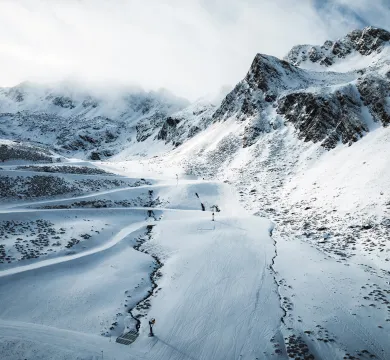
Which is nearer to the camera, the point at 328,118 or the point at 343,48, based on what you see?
the point at 328,118

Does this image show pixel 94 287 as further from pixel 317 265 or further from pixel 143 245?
pixel 317 265

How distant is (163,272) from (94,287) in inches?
202

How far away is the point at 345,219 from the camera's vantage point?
94.2 feet

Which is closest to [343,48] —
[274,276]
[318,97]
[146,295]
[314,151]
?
[318,97]

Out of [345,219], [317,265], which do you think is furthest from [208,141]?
[317,265]

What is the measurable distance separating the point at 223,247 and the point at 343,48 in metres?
94.8

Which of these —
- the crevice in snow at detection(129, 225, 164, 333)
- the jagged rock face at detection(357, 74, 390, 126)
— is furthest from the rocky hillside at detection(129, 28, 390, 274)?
the crevice in snow at detection(129, 225, 164, 333)

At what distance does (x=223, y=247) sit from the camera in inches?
1002

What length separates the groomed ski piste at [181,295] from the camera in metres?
13.6

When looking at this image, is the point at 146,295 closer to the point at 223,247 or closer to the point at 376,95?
the point at 223,247

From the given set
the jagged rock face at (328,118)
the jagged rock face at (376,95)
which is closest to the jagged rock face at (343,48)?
the jagged rock face at (376,95)

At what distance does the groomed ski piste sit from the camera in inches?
534

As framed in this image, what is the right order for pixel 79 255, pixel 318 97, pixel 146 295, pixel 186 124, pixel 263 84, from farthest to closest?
pixel 186 124 < pixel 263 84 < pixel 318 97 < pixel 79 255 < pixel 146 295

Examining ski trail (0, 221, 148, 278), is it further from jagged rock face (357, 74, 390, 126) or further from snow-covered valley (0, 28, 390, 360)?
jagged rock face (357, 74, 390, 126)
